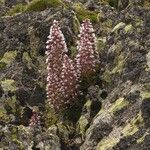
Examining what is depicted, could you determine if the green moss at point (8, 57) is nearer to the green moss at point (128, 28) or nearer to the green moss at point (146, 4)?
the green moss at point (128, 28)

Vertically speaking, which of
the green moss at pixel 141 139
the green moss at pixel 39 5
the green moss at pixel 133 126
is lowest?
the green moss at pixel 39 5

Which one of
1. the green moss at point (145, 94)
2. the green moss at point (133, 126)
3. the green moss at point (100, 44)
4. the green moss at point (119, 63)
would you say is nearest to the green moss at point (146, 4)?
the green moss at point (100, 44)

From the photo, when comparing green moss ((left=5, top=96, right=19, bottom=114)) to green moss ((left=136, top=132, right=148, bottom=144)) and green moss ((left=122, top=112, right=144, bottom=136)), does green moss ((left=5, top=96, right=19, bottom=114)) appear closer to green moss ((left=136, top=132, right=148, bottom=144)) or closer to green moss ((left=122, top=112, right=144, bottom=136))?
green moss ((left=122, top=112, right=144, bottom=136))

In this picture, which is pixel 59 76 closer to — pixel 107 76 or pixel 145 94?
pixel 107 76

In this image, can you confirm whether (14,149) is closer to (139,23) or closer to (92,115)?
(92,115)

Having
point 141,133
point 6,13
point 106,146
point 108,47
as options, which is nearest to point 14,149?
point 106,146

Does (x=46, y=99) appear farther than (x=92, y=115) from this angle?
Yes
